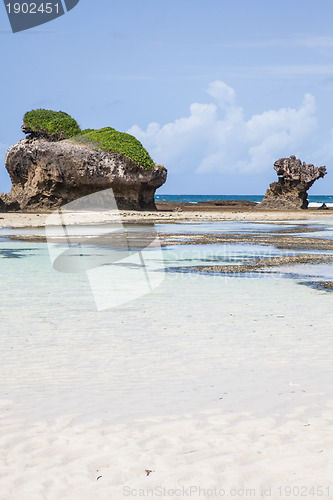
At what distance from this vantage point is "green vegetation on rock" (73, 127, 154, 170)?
123ft

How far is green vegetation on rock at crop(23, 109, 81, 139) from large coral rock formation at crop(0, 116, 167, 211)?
187 cm

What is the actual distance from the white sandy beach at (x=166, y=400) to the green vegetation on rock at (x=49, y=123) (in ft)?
108

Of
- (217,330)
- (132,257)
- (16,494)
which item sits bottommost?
(132,257)

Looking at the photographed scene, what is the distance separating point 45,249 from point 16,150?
22971 mm

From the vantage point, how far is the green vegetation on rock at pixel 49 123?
129ft

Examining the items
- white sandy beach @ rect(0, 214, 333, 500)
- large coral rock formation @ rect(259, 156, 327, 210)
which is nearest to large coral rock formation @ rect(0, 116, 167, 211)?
large coral rock formation @ rect(259, 156, 327, 210)

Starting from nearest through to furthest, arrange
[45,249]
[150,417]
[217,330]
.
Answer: [150,417] → [217,330] → [45,249]

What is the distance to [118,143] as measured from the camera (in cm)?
3806

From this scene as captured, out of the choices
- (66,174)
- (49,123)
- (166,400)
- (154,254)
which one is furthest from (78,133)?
(166,400)

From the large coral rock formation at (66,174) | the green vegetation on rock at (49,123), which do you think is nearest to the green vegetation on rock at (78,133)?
the green vegetation on rock at (49,123)

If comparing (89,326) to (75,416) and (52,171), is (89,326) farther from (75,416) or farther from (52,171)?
(52,171)

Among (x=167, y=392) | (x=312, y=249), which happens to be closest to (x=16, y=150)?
(x=312, y=249)

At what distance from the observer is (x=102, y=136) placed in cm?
3856

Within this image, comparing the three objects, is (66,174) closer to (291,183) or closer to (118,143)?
(118,143)
